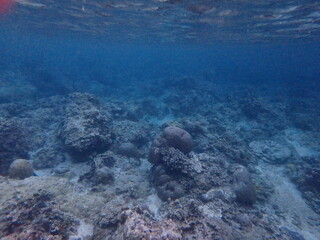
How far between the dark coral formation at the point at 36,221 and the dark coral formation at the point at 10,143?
3935mm

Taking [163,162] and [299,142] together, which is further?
[299,142]

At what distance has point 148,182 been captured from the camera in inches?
366

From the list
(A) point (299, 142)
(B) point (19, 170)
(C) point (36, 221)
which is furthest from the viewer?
(A) point (299, 142)

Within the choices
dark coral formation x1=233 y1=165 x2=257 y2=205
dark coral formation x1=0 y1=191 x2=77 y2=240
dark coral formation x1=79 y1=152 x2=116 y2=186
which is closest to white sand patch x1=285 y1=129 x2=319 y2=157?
dark coral formation x1=233 y1=165 x2=257 y2=205

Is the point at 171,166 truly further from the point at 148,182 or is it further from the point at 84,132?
the point at 84,132

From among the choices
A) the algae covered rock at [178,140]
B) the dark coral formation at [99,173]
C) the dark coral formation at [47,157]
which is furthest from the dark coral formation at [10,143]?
the algae covered rock at [178,140]

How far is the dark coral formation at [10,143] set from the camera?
877 centimetres

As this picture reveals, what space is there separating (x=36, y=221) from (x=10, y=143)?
18.9ft

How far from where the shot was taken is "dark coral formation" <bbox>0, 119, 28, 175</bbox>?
8771mm

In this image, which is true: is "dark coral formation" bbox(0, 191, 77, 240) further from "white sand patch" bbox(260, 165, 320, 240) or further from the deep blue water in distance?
the deep blue water in distance

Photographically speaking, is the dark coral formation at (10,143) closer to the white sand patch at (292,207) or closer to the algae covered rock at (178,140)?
the algae covered rock at (178,140)

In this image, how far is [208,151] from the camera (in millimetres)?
11547

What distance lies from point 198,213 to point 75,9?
2081 cm

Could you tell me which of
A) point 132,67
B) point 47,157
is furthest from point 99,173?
point 132,67
